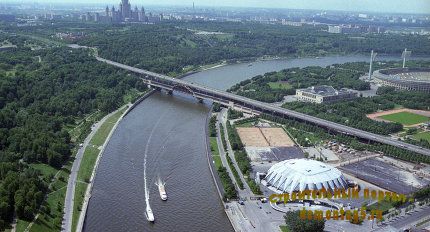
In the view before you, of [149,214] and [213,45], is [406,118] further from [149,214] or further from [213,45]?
[213,45]

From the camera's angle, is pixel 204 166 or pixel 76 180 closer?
pixel 76 180

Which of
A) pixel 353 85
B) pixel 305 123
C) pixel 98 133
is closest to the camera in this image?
pixel 98 133

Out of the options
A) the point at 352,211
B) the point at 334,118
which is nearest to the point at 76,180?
the point at 352,211

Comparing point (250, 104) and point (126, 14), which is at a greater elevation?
point (126, 14)

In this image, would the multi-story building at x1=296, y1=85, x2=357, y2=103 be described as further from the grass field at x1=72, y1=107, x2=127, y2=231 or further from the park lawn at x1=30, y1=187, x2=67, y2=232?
the park lawn at x1=30, y1=187, x2=67, y2=232

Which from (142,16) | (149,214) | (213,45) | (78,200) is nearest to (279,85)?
(213,45)

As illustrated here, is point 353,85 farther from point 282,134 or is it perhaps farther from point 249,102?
point 282,134
